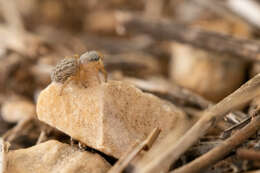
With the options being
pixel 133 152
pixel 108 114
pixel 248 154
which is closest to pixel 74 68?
pixel 108 114

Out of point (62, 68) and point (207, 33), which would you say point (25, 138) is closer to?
point (62, 68)

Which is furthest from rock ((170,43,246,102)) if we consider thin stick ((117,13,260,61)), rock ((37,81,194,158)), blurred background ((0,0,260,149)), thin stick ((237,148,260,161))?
thin stick ((237,148,260,161))

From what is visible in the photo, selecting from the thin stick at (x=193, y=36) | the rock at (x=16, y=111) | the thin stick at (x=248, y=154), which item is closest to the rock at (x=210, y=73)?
the thin stick at (x=193, y=36)

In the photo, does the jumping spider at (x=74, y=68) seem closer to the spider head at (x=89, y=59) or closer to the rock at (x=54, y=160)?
the spider head at (x=89, y=59)

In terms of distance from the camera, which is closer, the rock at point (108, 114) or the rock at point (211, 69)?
the rock at point (108, 114)

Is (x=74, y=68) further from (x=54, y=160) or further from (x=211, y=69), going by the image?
(x=211, y=69)

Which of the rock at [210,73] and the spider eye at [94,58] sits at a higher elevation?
the spider eye at [94,58]
